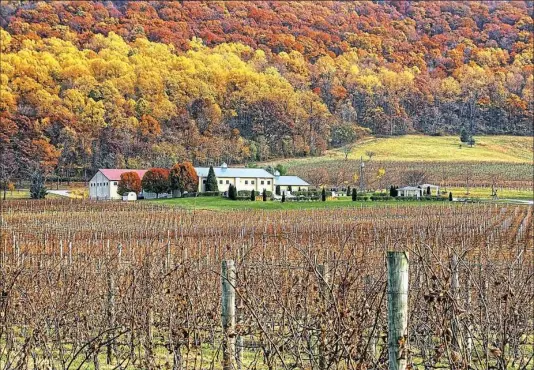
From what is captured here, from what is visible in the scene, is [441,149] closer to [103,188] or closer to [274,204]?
[103,188]

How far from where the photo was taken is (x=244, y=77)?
4368 inches

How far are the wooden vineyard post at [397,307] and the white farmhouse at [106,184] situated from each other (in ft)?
182

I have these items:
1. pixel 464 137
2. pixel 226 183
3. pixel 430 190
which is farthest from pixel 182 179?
pixel 464 137

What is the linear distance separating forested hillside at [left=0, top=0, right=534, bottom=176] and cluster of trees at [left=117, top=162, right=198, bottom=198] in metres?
18.6

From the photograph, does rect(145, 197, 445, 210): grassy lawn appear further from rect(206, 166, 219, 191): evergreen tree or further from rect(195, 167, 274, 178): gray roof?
rect(195, 167, 274, 178): gray roof

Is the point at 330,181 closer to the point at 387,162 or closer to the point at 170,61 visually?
the point at 387,162

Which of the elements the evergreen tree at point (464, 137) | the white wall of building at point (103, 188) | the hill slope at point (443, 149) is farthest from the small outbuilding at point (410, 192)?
the evergreen tree at point (464, 137)

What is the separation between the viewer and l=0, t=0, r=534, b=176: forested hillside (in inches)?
3418

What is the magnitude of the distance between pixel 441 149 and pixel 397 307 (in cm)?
8877

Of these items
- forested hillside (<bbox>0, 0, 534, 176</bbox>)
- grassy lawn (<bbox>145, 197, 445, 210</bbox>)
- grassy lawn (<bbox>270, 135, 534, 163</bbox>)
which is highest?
forested hillside (<bbox>0, 0, 534, 176</bbox>)

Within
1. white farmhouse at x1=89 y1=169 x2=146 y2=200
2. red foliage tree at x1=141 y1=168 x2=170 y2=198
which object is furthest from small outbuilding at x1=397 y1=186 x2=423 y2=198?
white farmhouse at x1=89 y1=169 x2=146 y2=200

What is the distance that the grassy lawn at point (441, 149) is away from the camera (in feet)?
279

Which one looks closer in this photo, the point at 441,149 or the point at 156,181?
the point at 156,181

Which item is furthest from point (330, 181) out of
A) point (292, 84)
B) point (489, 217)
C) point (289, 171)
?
point (292, 84)
